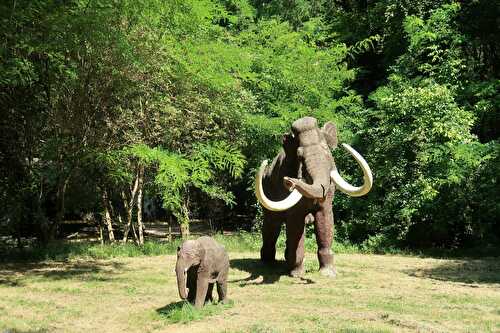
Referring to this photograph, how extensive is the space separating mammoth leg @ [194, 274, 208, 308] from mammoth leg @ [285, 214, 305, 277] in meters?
2.75

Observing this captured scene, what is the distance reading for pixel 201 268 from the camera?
6879 mm

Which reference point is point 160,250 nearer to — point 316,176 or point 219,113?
point 219,113

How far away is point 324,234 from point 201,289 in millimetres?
3095

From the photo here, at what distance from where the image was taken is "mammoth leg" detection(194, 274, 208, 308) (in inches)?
272

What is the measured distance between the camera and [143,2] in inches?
415

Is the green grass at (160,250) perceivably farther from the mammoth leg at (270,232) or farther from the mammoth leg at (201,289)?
the mammoth leg at (201,289)

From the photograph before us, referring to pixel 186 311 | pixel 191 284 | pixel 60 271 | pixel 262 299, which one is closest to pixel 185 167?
pixel 60 271

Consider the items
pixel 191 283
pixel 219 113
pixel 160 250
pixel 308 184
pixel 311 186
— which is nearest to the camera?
pixel 191 283

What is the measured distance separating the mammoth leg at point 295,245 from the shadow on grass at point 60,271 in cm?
299

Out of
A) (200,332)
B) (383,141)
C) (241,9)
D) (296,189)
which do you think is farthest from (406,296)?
(241,9)

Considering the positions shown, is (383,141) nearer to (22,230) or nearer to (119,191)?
(119,191)

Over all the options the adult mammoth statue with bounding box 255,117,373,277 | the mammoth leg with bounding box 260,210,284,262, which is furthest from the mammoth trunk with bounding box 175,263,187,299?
the mammoth leg with bounding box 260,210,284,262

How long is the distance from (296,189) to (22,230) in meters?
10.4

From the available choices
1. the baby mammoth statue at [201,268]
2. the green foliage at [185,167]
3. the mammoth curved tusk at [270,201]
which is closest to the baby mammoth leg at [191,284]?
the baby mammoth statue at [201,268]
